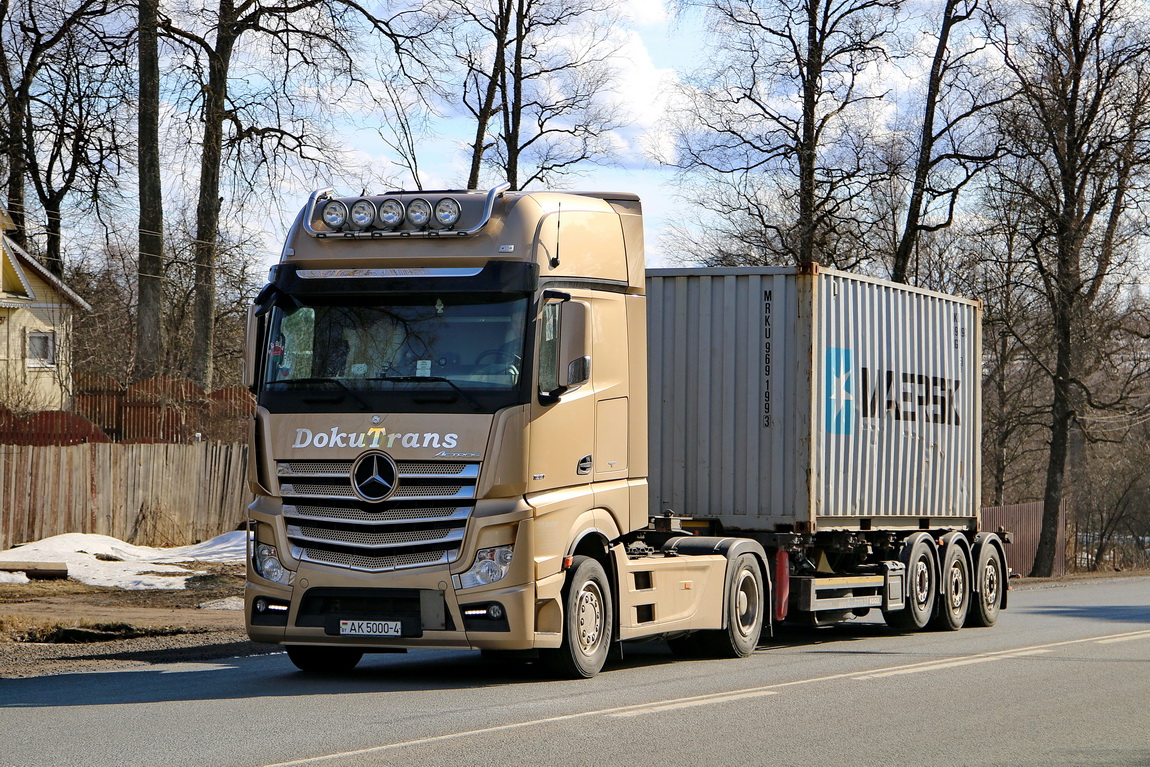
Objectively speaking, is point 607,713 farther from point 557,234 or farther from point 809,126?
point 809,126

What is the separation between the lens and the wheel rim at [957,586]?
16641mm

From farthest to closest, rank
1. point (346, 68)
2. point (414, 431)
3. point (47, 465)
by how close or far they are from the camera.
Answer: point (346, 68) < point (47, 465) < point (414, 431)

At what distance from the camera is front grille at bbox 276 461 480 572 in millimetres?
9719

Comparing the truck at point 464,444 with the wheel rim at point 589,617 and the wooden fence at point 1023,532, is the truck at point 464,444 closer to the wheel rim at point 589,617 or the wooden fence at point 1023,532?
the wheel rim at point 589,617

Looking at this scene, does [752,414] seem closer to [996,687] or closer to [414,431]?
[996,687]

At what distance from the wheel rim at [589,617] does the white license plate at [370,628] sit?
1.43 m

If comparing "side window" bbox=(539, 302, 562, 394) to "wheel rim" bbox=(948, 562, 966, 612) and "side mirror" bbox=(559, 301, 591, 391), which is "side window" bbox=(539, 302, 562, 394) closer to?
"side mirror" bbox=(559, 301, 591, 391)

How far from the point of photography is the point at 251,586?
33.4 feet

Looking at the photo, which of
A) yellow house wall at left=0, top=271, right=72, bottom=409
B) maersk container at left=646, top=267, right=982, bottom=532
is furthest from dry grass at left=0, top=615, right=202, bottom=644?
yellow house wall at left=0, top=271, right=72, bottom=409

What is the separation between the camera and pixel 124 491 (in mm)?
25172

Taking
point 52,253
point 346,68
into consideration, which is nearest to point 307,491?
point 346,68

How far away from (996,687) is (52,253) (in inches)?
1361

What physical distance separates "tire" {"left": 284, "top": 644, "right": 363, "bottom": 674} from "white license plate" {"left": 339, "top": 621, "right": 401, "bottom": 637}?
1.10 meters

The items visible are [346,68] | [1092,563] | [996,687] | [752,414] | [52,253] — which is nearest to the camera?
[996,687]
